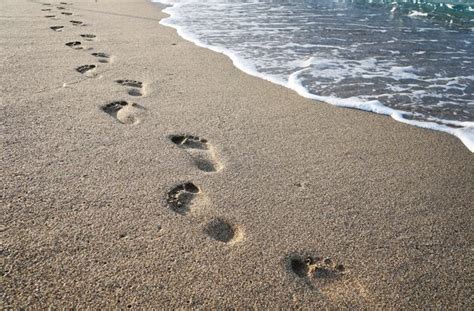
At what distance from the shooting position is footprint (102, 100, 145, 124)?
9.73 feet

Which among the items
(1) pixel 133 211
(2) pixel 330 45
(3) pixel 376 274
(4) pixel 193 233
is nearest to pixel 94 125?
(1) pixel 133 211

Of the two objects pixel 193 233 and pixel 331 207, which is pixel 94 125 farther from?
pixel 331 207

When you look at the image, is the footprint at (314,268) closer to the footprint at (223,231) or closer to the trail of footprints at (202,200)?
the trail of footprints at (202,200)

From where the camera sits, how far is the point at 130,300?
149 centimetres

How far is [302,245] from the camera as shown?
1853 mm

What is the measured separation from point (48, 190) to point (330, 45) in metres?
4.78

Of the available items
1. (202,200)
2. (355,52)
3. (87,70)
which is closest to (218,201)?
(202,200)

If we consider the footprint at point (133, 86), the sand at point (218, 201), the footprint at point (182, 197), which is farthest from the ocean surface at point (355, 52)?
the footprint at point (182, 197)

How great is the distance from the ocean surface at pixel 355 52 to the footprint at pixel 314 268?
1.84 meters

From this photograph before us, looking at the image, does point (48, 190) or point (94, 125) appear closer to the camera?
point (48, 190)

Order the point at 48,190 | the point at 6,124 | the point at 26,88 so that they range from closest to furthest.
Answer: the point at 48,190 < the point at 6,124 < the point at 26,88

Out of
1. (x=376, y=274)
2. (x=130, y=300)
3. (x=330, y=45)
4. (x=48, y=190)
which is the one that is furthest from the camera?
(x=330, y=45)

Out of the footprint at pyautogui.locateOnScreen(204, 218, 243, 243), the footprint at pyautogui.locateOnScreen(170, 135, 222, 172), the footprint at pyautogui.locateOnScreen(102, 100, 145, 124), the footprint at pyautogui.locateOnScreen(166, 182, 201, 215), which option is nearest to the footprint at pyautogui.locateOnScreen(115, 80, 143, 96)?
the footprint at pyautogui.locateOnScreen(102, 100, 145, 124)

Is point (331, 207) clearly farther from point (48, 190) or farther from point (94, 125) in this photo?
point (94, 125)
